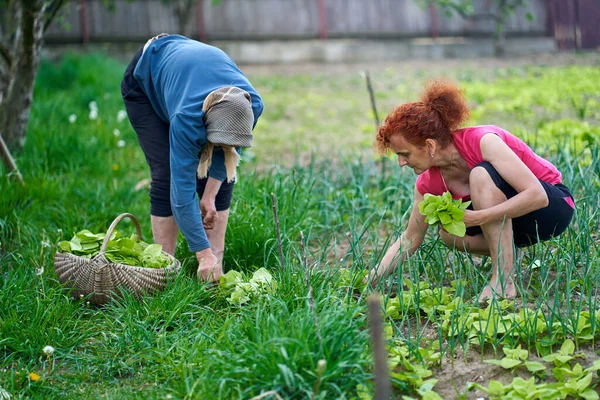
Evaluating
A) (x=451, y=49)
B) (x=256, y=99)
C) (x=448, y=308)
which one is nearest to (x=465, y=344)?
(x=448, y=308)

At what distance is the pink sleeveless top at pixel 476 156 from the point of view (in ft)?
9.59

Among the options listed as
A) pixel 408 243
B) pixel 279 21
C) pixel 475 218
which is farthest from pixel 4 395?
pixel 279 21

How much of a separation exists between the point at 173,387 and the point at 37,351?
2.27 ft

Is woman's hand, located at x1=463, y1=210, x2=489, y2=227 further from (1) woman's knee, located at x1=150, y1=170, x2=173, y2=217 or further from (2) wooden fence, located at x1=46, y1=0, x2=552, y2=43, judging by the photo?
(2) wooden fence, located at x1=46, y1=0, x2=552, y2=43

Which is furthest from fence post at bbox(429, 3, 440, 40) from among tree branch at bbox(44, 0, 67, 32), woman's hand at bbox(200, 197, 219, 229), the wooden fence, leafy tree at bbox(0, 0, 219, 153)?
woman's hand at bbox(200, 197, 219, 229)

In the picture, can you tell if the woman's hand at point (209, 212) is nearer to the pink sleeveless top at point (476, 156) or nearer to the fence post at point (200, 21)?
the pink sleeveless top at point (476, 156)

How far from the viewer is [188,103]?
285cm

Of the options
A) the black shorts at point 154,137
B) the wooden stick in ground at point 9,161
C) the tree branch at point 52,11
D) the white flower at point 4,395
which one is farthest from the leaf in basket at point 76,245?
the tree branch at point 52,11

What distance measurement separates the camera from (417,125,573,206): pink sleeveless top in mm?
2922

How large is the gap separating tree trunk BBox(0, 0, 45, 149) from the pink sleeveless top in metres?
3.40

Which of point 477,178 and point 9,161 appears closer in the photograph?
point 477,178

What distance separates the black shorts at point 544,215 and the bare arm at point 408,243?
0.73 ft

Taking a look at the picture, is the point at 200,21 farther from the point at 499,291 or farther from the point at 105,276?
the point at 499,291

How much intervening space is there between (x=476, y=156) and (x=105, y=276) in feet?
5.53
